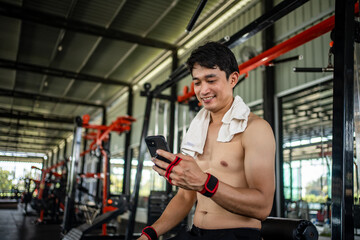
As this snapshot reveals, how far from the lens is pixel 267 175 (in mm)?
1147

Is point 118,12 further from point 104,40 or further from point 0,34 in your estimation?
point 0,34

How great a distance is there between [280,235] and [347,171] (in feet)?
1.68

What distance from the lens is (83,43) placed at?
8234 millimetres

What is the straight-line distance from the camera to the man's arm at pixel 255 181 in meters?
1.05

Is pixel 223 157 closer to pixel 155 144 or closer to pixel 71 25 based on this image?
pixel 155 144

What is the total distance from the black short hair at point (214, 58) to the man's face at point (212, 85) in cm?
2

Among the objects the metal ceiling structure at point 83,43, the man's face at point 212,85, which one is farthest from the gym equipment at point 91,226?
the man's face at point 212,85

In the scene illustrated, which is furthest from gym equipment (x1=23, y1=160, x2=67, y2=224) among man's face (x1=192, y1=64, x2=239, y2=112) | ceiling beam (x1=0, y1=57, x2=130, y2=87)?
man's face (x1=192, y1=64, x2=239, y2=112)

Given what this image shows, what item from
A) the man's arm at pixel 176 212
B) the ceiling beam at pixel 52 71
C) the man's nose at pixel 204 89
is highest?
the ceiling beam at pixel 52 71

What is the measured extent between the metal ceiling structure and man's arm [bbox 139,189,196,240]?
3649mm

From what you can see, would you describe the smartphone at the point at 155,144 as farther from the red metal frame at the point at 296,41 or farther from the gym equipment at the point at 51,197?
the gym equipment at the point at 51,197

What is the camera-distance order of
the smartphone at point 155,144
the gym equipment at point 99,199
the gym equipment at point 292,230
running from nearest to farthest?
the smartphone at point 155,144
the gym equipment at point 292,230
the gym equipment at point 99,199

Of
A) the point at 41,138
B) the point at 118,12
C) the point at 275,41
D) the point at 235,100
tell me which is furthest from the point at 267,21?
the point at 41,138

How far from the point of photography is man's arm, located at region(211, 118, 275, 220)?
41.4 inches
